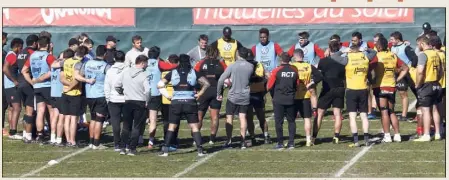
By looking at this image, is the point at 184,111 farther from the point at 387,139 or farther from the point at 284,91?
the point at 387,139

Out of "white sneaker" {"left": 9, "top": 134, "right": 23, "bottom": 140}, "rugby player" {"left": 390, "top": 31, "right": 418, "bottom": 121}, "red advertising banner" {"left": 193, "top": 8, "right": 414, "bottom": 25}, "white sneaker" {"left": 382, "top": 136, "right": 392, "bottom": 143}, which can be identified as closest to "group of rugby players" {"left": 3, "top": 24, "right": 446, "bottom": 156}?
"white sneaker" {"left": 382, "top": 136, "right": 392, "bottom": 143}

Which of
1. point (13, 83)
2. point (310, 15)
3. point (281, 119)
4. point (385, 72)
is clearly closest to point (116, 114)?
point (281, 119)

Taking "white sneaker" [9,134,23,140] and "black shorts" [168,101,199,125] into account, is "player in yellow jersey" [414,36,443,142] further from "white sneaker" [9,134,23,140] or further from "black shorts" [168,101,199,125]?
"white sneaker" [9,134,23,140]

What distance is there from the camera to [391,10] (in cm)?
3391

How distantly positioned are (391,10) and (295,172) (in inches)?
622

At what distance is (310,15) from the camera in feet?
111

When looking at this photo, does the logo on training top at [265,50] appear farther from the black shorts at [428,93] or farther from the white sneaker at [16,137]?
the white sneaker at [16,137]

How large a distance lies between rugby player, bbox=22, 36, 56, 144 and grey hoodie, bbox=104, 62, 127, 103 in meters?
1.61

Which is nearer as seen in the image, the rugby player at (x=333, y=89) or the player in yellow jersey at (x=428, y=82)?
the player in yellow jersey at (x=428, y=82)

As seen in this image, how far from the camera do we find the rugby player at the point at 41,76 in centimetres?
2211

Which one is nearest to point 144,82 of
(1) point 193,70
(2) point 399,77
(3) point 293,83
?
(1) point 193,70

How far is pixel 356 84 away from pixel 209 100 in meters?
2.57

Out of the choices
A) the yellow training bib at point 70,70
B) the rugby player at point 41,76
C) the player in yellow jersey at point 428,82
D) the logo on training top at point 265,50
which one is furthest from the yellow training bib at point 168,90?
the player in yellow jersey at point 428,82

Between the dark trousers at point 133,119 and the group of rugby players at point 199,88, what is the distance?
0.02 metres
